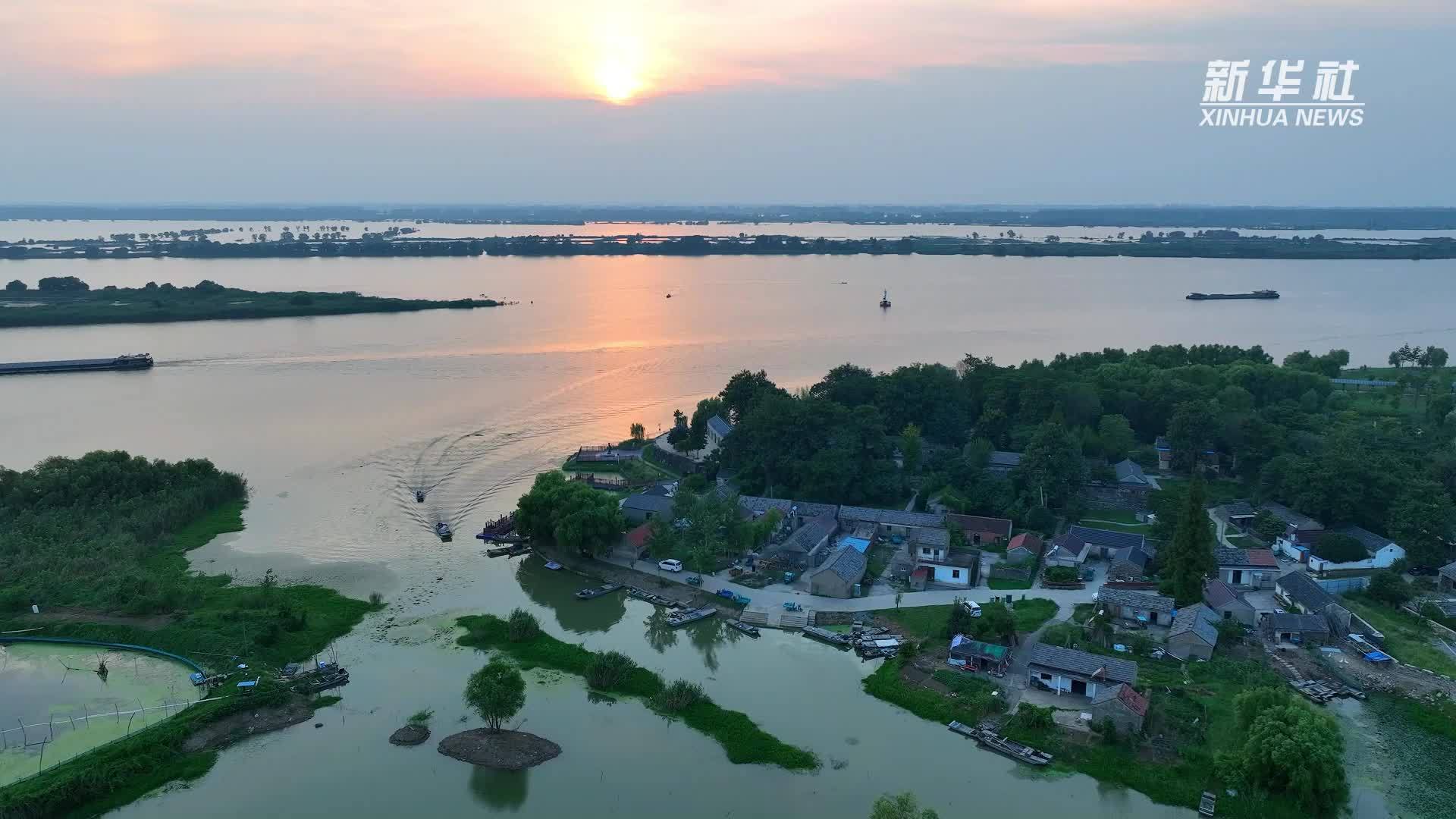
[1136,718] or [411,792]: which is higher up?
[1136,718]

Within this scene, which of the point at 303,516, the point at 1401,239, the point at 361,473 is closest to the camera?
the point at 303,516

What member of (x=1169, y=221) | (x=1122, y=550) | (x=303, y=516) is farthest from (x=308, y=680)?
(x=1169, y=221)

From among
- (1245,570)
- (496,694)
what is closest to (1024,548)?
(1245,570)

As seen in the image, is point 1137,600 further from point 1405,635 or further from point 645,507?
point 645,507

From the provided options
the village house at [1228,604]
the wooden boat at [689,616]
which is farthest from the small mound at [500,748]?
the village house at [1228,604]

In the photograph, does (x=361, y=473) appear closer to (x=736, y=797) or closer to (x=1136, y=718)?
(x=736, y=797)

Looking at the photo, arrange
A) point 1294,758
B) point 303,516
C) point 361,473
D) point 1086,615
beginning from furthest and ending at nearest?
point 361,473 → point 303,516 → point 1086,615 → point 1294,758
